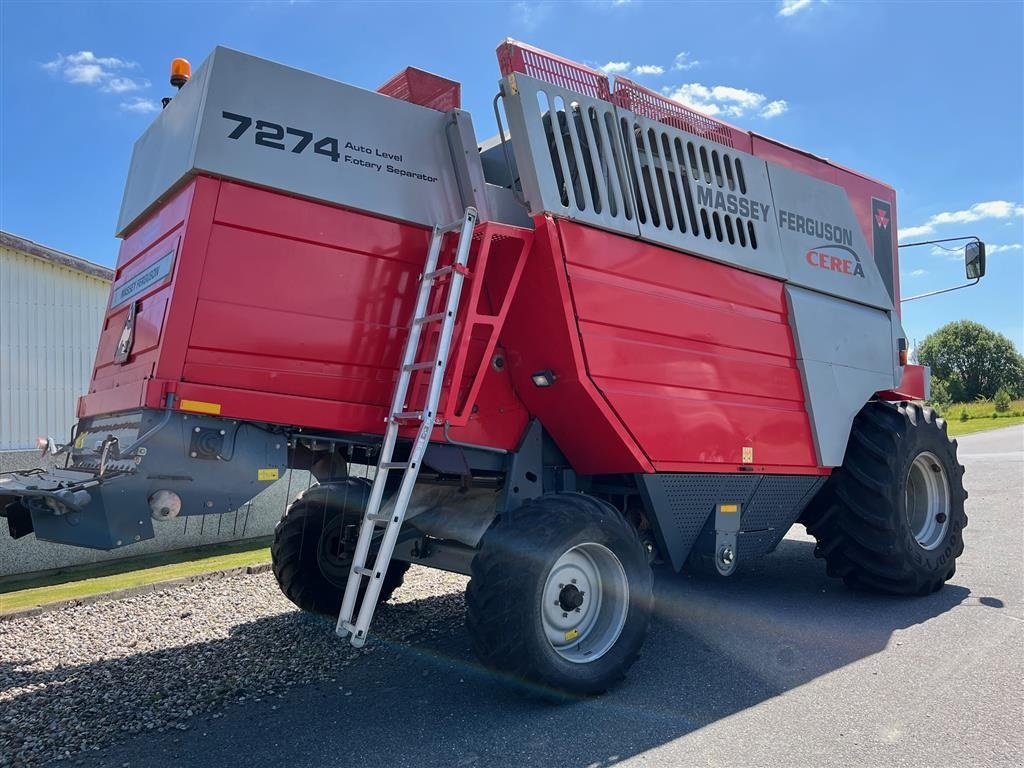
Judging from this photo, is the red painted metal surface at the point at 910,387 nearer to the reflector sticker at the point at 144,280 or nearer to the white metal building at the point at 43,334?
the reflector sticker at the point at 144,280

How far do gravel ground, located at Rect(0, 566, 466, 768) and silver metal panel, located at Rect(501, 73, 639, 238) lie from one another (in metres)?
3.02

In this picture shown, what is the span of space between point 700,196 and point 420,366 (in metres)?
2.43

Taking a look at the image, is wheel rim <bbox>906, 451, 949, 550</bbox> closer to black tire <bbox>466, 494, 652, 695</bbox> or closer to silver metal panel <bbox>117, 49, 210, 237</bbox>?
black tire <bbox>466, 494, 652, 695</bbox>

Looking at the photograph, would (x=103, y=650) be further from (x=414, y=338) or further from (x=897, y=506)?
(x=897, y=506)

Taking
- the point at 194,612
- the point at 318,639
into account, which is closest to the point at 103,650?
the point at 194,612

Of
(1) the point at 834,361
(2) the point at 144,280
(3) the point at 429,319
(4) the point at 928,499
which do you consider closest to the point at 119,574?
(2) the point at 144,280

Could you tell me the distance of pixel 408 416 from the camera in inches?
161

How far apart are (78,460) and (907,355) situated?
653 centimetres

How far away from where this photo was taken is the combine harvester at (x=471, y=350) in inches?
151

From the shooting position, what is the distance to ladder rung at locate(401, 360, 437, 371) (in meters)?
4.04

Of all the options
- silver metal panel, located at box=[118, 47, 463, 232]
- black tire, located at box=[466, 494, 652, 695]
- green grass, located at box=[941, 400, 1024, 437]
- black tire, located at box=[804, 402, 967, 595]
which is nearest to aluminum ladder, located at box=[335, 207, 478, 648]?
silver metal panel, located at box=[118, 47, 463, 232]

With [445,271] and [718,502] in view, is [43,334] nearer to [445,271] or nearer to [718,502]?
[445,271]

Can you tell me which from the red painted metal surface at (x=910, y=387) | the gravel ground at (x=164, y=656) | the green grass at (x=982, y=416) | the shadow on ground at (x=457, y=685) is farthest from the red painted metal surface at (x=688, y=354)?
the green grass at (x=982, y=416)

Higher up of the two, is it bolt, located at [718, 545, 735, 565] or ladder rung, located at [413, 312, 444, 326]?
ladder rung, located at [413, 312, 444, 326]
